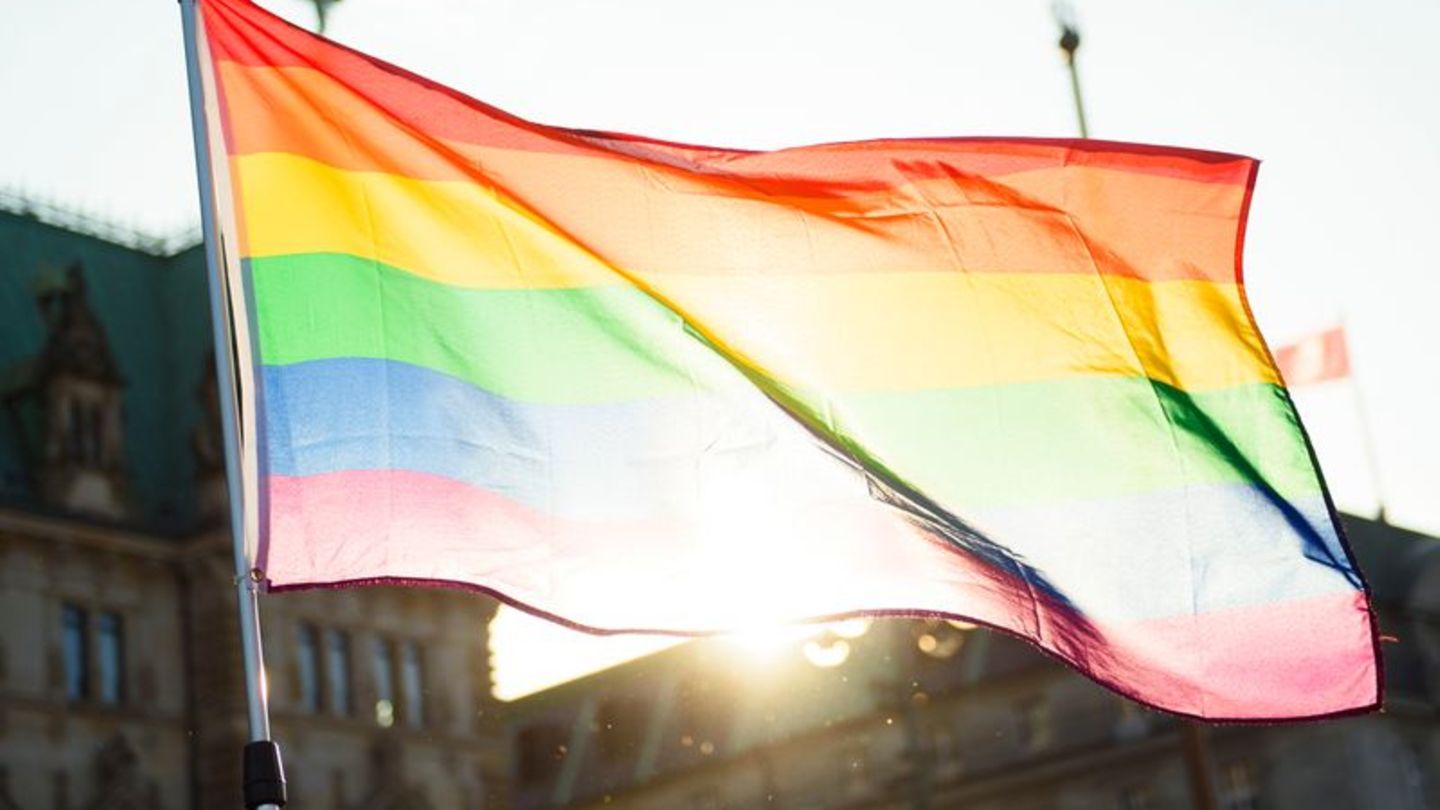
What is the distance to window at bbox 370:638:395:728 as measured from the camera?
52.4 meters

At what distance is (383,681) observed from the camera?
174 feet

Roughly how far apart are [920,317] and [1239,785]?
6563 cm

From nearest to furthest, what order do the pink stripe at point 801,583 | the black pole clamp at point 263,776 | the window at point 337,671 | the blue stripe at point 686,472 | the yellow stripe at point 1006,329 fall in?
1. the black pole clamp at point 263,776
2. the pink stripe at point 801,583
3. the blue stripe at point 686,472
4. the yellow stripe at point 1006,329
5. the window at point 337,671

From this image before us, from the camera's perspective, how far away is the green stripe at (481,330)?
9.79 m

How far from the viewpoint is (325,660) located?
51.7m

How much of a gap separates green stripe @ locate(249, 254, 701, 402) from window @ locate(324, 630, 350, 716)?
137ft

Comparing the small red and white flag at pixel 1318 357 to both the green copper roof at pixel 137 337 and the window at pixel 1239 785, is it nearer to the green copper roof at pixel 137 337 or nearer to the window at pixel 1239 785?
the window at pixel 1239 785

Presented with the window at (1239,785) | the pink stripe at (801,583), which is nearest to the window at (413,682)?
the window at (1239,785)

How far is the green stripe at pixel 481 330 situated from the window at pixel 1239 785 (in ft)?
216

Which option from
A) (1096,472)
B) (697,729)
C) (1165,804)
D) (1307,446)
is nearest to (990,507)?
(1096,472)

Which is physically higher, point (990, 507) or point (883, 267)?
point (883, 267)

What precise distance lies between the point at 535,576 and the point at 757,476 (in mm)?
1048

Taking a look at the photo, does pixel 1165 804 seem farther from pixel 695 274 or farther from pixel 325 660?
pixel 695 274

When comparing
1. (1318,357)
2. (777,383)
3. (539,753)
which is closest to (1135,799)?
(1318,357)
